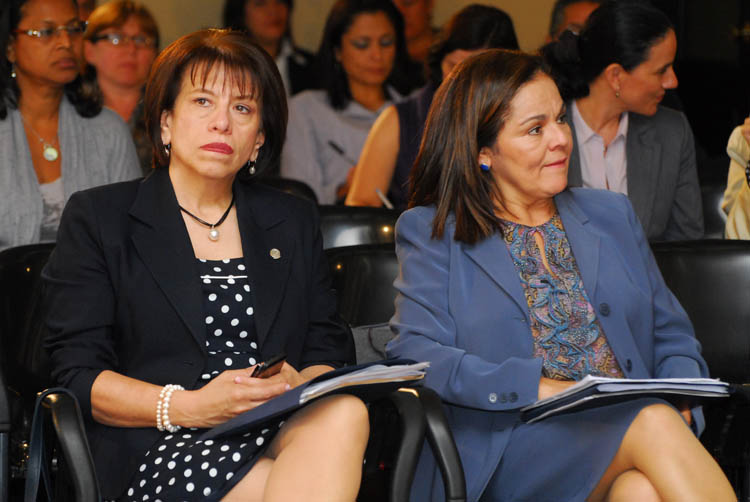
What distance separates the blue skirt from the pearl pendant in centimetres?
205

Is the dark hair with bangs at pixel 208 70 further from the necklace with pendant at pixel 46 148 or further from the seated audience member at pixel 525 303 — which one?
the necklace with pendant at pixel 46 148

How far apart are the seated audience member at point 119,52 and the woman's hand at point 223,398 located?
296cm

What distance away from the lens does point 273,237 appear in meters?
2.72

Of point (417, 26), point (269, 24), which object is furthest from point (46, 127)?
point (417, 26)

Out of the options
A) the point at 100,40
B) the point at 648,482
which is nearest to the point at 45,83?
the point at 100,40

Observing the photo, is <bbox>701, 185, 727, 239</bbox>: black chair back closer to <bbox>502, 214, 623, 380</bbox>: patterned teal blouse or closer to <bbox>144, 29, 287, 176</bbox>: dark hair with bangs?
<bbox>502, 214, 623, 380</bbox>: patterned teal blouse

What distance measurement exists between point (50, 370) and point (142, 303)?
1.01ft

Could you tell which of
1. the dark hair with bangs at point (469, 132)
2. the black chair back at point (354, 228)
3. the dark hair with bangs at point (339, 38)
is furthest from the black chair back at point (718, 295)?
the dark hair with bangs at point (339, 38)

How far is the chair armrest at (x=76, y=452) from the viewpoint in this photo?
2.12 m

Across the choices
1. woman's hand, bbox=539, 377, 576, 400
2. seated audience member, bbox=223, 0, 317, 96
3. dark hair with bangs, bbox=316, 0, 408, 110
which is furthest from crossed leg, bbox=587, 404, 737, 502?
seated audience member, bbox=223, 0, 317, 96

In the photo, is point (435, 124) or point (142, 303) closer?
point (142, 303)

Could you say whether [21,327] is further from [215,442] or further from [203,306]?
[215,442]

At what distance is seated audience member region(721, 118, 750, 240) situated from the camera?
355 centimetres

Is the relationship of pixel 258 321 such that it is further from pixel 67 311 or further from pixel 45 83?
pixel 45 83
